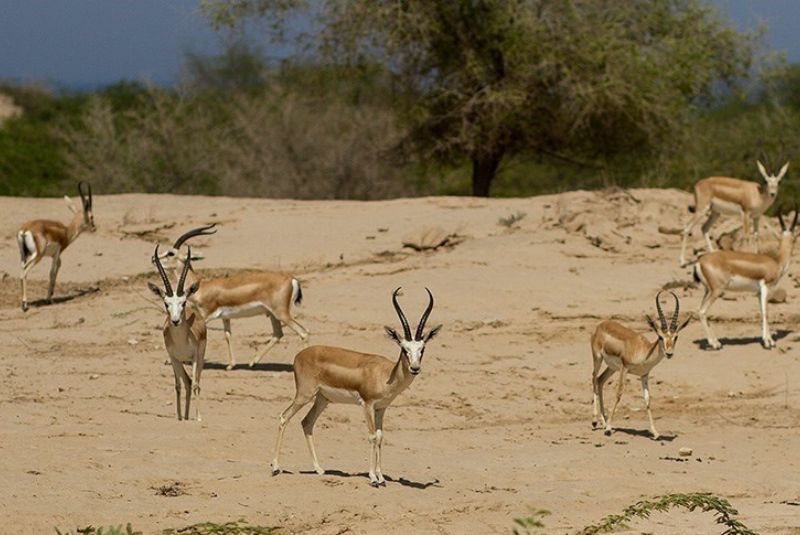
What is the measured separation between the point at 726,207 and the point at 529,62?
7.42 m

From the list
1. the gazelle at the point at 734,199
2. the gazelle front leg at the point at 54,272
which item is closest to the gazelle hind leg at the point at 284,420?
the gazelle front leg at the point at 54,272

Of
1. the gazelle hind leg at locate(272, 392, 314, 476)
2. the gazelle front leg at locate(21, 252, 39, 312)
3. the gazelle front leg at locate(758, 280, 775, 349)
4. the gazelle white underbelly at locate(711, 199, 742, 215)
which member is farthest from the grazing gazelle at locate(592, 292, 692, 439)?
the gazelle front leg at locate(21, 252, 39, 312)

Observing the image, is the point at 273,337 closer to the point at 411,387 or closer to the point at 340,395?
the point at 411,387

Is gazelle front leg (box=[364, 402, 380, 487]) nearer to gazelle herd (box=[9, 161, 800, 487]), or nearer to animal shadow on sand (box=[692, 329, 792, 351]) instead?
gazelle herd (box=[9, 161, 800, 487])

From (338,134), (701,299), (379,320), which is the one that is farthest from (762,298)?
(338,134)

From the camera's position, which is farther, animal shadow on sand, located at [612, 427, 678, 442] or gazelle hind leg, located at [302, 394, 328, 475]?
animal shadow on sand, located at [612, 427, 678, 442]

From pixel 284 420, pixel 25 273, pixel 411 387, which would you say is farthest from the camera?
pixel 25 273

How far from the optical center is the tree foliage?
2558 centimetres

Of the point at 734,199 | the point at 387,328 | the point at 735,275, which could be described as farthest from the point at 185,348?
the point at 734,199

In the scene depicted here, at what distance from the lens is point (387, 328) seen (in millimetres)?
9945

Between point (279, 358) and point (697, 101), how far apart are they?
1567cm

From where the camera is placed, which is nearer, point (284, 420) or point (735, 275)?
point (284, 420)

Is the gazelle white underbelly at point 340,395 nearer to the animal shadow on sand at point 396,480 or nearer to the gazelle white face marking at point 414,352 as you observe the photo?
the animal shadow on sand at point 396,480

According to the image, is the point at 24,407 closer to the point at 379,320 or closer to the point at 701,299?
the point at 379,320
